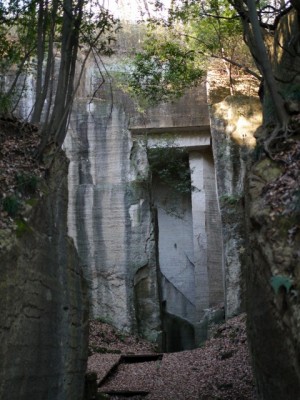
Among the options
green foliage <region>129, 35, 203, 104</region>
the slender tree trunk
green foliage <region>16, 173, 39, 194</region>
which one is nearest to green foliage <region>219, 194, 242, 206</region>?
green foliage <region>129, 35, 203, 104</region>

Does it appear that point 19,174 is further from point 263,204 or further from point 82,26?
point 82,26

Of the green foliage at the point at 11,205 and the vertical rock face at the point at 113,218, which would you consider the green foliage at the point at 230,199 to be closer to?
the vertical rock face at the point at 113,218

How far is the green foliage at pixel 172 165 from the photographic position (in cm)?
1905

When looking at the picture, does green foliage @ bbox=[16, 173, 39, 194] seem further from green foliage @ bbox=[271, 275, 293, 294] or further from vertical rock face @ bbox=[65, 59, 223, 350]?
vertical rock face @ bbox=[65, 59, 223, 350]

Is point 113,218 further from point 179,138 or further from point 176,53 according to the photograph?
point 176,53

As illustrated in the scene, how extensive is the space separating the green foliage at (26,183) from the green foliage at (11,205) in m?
0.44

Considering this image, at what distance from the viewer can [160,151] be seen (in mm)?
18984

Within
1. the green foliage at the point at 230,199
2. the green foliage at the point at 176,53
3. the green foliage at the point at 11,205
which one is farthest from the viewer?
the green foliage at the point at 230,199

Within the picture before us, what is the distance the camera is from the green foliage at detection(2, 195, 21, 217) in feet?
20.8

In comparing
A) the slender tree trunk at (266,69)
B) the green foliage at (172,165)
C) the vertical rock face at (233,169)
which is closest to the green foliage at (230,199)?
the vertical rock face at (233,169)

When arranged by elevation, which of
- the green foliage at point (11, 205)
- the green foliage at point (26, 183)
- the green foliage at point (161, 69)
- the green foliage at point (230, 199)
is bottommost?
the green foliage at point (11, 205)

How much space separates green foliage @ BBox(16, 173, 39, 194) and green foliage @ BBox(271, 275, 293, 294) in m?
3.17

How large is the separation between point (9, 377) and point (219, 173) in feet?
40.6

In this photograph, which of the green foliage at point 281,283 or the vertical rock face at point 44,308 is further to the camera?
the vertical rock face at point 44,308
